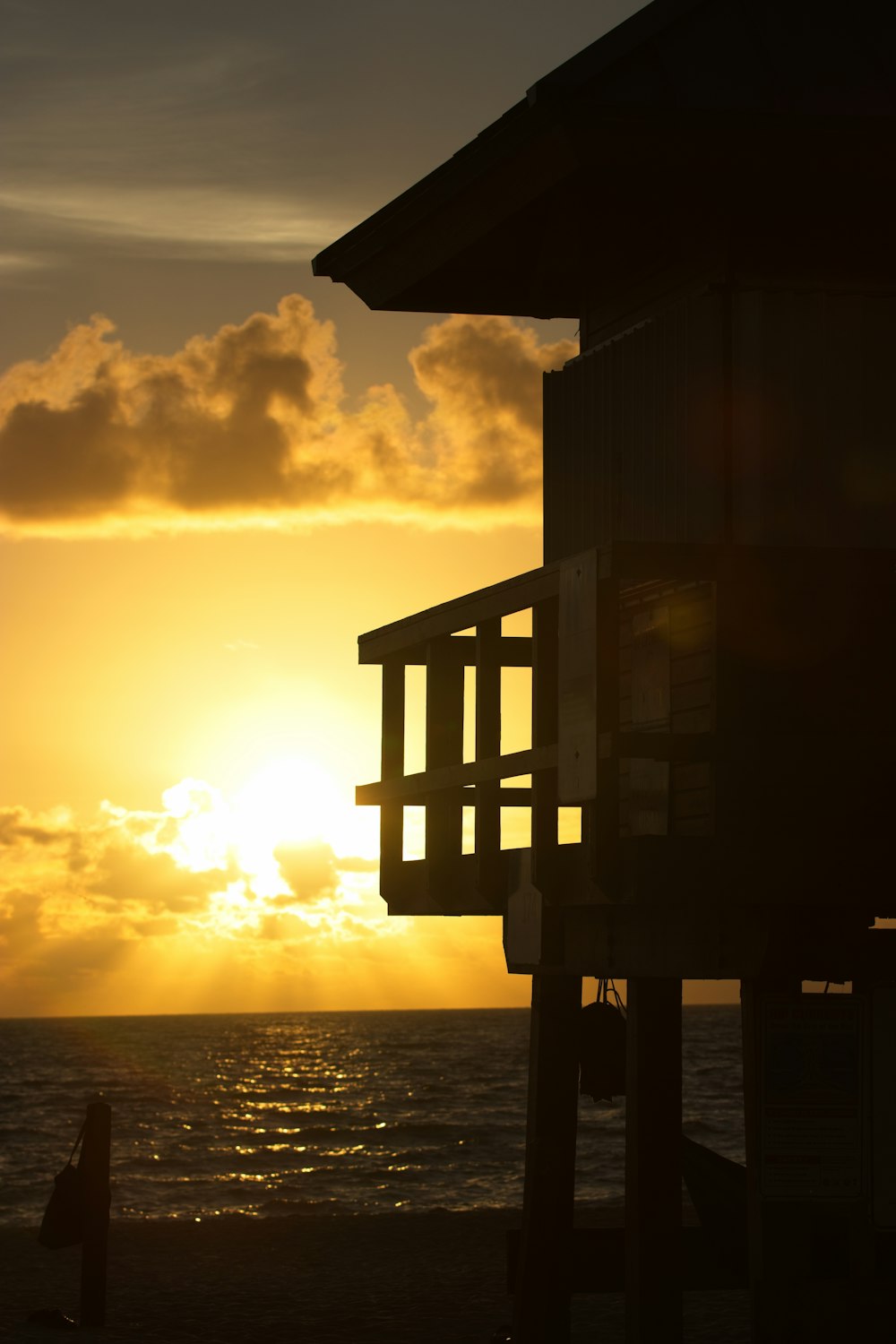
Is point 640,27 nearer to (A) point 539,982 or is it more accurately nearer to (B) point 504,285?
(B) point 504,285

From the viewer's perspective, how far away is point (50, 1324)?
51.1 feet

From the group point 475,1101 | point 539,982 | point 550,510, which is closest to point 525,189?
point 550,510

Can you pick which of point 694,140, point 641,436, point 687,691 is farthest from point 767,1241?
point 694,140

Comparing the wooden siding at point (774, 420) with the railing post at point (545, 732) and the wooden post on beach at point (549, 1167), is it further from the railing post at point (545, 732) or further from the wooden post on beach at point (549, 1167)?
the wooden post on beach at point (549, 1167)

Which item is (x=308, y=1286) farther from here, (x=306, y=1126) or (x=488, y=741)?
(x=306, y=1126)

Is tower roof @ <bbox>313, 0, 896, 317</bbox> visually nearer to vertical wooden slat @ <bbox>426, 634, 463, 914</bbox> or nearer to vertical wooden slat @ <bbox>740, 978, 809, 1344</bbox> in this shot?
vertical wooden slat @ <bbox>426, 634, 463, 914</bbox>

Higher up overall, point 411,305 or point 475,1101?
point 411,305

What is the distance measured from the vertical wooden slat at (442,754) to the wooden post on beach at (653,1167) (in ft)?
4.78

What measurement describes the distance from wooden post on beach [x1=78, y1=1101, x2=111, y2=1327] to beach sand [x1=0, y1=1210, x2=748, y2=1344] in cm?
28

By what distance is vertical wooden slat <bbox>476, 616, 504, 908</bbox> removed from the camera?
10.5 m

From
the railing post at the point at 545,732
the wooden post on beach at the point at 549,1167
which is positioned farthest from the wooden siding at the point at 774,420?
the wooden post on beach at the point at 549,1167

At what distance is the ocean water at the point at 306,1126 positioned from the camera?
139ft

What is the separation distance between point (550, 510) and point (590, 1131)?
4407cm

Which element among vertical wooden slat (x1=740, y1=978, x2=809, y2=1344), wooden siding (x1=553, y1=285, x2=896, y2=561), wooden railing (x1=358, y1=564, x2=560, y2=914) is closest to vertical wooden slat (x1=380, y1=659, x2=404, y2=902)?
wooden railing (x1=358, y1=564, x2=560, y2=914)
